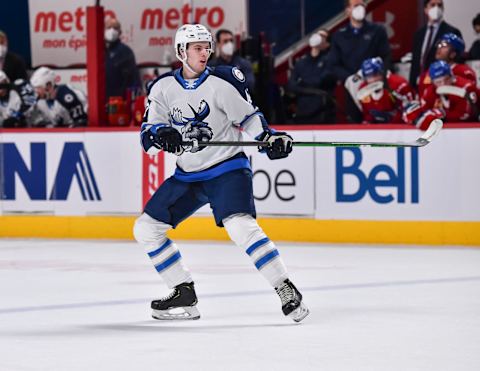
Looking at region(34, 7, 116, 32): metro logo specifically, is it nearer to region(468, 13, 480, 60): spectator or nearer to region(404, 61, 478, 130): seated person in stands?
region(468, 13, 480, 60): spectator

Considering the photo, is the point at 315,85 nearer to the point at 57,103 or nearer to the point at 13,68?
the point at 57,103

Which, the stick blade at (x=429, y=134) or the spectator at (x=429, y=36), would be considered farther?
the spectator at (x=429, y=36)

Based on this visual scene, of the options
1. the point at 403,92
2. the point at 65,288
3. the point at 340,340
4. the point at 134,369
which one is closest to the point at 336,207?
the point at 403,92

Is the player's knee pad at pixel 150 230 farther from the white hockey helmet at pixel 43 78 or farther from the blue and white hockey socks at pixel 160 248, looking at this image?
the white hockey helmet at pixel 43 78

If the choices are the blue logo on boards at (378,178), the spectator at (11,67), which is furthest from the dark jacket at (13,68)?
the blue logo on boards at (378,178)

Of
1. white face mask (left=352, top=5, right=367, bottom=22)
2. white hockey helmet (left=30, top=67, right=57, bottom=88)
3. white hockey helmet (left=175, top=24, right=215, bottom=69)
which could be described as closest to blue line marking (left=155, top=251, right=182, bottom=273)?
white hockey helmet (left=175, top=24, right=215, bottom=69)

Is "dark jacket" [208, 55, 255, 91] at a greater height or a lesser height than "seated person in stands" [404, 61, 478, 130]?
greater

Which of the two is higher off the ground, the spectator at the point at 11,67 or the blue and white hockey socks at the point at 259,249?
the spectator at the point at 11,67

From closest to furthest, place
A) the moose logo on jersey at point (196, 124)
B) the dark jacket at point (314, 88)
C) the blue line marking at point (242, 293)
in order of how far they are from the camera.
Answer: the moose logo on jersey at point (196, 124) < the blue line marking at point (242, 293) < the dark jacket at point (314, 88)

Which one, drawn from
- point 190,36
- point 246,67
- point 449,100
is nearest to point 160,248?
point 190,36

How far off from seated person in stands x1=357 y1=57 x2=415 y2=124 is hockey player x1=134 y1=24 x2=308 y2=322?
3893 mm

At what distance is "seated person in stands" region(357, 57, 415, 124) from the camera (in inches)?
395

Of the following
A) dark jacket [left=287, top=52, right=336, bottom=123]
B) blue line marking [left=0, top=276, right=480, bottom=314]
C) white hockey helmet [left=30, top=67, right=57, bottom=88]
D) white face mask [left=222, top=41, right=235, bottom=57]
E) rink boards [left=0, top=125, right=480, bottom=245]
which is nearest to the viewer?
blue line marking [left=0, top=276, right=480, bottom=314]

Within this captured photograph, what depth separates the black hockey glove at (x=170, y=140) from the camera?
236 inches
